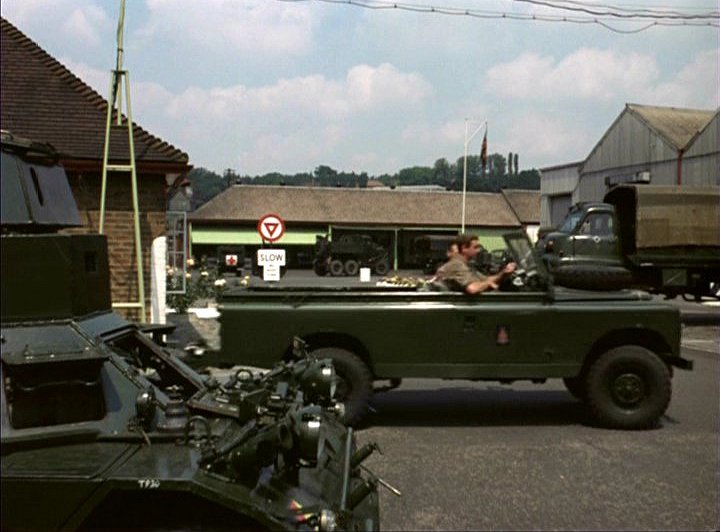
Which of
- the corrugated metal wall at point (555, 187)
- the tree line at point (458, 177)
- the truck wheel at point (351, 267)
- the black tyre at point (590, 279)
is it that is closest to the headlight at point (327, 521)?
the black tyre at point (590, 279)

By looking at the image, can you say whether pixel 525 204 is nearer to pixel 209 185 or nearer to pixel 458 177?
pixel 209 185

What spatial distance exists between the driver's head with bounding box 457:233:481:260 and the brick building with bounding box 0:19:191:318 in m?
4.28

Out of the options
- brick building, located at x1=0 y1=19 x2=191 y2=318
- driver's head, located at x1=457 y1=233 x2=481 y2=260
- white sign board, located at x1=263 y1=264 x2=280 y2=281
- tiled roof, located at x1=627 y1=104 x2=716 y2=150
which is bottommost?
white sign board, located at x1=263 y1=264 x2=280 y2=281

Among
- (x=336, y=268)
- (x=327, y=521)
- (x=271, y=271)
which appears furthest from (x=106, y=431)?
(x=336, y=268)

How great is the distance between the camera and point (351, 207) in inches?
1902

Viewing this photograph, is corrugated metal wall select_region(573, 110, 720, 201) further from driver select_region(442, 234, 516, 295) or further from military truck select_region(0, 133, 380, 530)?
military truck select_region(0, 133, 380, 530)

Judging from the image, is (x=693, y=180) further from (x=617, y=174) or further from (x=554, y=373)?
(x=554, y=373)

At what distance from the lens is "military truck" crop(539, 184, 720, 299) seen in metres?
17.6

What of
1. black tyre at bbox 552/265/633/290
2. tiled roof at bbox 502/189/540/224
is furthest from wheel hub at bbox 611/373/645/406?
tiled roof at bbox 502/189/540/224

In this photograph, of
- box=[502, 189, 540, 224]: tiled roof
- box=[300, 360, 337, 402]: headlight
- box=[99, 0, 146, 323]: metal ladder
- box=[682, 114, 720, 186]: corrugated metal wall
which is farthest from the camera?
box=[502, 189, 540, 224]: tiled roof

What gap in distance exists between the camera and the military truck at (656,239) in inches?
693

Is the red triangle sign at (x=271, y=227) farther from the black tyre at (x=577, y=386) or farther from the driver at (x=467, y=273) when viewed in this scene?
the black tyre at (x=577, y=386)

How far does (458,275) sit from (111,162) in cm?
496

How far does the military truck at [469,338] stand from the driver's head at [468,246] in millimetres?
476
